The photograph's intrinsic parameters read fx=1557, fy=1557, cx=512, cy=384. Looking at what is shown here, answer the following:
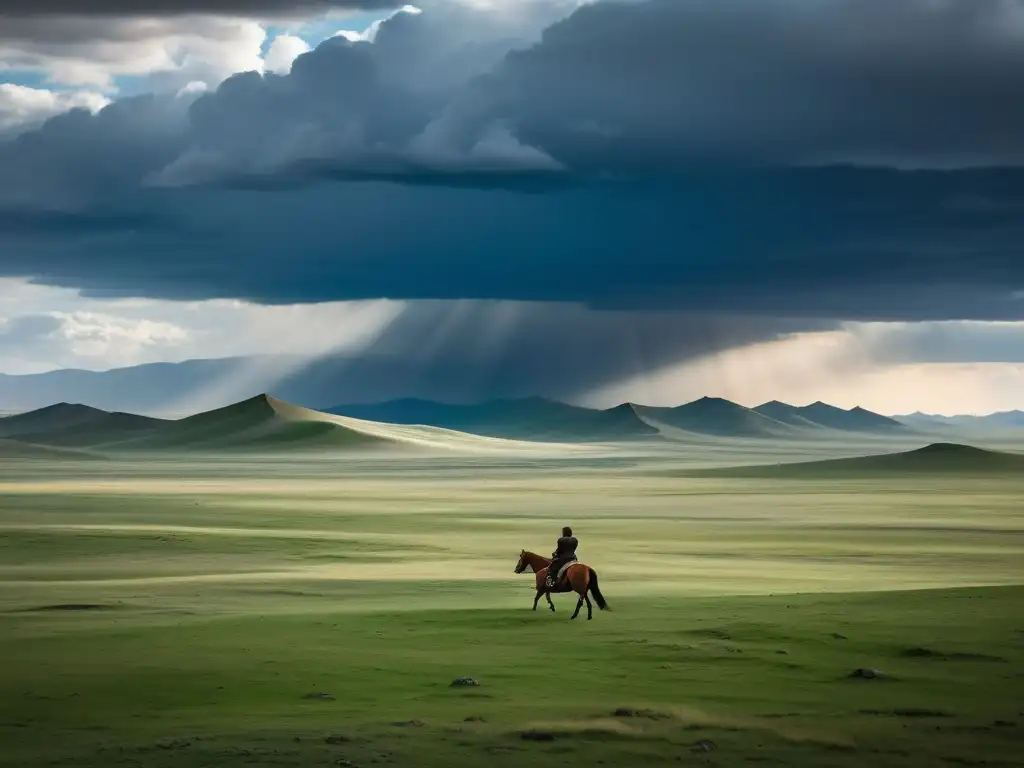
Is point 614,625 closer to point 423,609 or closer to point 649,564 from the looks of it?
point 423,609

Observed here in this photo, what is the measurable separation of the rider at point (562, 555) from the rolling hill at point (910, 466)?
417 ft

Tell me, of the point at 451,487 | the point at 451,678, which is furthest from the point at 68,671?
the point at 451,487

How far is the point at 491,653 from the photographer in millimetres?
27953

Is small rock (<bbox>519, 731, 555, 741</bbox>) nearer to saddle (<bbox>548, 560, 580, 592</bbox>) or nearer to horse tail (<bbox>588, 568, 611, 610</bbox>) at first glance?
saddle (<bbox>548, 560, 580, 592</bbox>)

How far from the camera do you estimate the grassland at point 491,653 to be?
65.9 ft

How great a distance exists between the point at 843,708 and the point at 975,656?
18.5 ft

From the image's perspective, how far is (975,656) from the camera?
1065 inches

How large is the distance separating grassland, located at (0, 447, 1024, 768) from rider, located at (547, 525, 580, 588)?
39.7 inches

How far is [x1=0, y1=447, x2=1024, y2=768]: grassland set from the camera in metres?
20.1

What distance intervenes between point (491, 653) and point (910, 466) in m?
147

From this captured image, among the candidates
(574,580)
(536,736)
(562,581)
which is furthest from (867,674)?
(562,581)

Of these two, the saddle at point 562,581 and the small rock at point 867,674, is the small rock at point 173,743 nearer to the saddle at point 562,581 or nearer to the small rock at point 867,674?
the small rock at point 867,674

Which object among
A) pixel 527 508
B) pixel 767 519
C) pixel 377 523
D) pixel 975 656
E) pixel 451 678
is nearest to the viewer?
pixel 451 678

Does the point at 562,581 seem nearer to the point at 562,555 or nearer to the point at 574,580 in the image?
the point at 574,580
